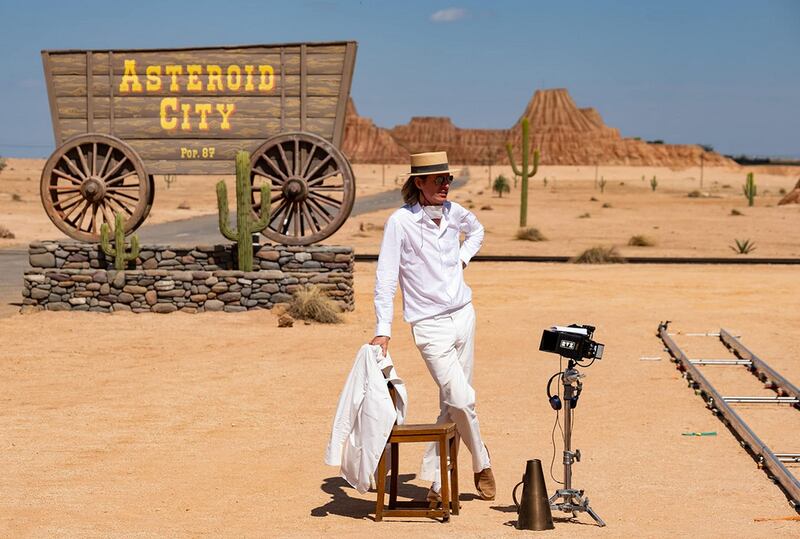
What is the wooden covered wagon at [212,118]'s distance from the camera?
16.7 meters

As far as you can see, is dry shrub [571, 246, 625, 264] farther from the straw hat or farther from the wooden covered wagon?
the straw hat

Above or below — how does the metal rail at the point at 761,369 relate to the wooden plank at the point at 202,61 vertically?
below

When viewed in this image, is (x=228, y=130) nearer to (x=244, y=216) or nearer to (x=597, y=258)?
(x=244, y=216)

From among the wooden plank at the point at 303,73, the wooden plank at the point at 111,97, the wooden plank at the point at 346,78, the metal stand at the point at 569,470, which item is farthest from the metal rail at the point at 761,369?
the wooden plank at the point at 111,97

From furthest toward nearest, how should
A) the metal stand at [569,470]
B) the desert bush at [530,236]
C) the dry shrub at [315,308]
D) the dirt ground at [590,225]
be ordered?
the desert bush at [530,236] < the dirt ground at [590,225] < the dry shrub at [315,308] < the metal stand at [569,470]

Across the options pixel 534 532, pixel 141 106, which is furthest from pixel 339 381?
pixel 141 106

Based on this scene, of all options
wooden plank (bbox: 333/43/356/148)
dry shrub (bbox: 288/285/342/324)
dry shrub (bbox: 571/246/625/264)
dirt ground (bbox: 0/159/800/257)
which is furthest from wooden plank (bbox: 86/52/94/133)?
dirt ground (bbox: 0/159/800/257)

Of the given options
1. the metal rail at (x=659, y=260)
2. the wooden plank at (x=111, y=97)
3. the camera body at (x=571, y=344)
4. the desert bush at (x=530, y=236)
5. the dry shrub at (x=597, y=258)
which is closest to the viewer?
the camera body at (x=571, y=344)

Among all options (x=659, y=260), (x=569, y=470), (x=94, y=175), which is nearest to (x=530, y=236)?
(x=659, y=260)

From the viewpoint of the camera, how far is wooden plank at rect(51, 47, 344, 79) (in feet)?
54.6

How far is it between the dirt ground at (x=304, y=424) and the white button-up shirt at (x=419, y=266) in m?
1.19

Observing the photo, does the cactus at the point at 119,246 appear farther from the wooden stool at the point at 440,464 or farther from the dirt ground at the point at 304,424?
the wooden stool at the point at 440,464

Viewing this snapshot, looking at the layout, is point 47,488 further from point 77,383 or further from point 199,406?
point 77,383

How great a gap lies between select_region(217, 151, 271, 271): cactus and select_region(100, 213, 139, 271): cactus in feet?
3.98
